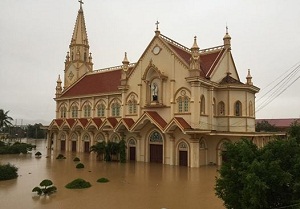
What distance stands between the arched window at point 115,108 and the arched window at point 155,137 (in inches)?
283

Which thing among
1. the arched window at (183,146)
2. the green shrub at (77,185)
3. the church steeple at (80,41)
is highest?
the church steeple at (80,41)

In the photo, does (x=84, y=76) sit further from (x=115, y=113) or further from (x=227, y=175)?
(x=227, y=175)

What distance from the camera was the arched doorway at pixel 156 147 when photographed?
27.4 meters

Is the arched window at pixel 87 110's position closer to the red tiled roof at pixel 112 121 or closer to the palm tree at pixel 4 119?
the red tiled roof at pixel 112 121

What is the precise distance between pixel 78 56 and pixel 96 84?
8.03 m

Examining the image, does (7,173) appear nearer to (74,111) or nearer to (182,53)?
A: (182,53)

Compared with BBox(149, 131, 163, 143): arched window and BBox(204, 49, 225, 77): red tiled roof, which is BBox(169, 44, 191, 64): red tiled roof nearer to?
BBox(204, 49, 225, 77): red tiled roof

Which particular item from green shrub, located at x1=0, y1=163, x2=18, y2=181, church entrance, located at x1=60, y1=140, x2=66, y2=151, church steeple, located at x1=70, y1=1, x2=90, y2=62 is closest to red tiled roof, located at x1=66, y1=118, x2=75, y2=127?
church entrance, located at x1=60, y1=140, x2=66, y2=151

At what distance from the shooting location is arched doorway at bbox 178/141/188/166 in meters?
25.6

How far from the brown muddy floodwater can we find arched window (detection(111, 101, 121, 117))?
1181cm

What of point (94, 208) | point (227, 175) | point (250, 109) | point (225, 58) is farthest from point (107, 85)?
point (227, 175)

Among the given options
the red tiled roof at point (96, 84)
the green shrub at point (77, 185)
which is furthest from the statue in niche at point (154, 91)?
the green shrub at point (77, 185)

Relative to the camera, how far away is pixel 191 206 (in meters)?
12.4

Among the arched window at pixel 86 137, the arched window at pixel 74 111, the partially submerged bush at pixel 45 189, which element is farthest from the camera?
the arched window at pixel 74 111
